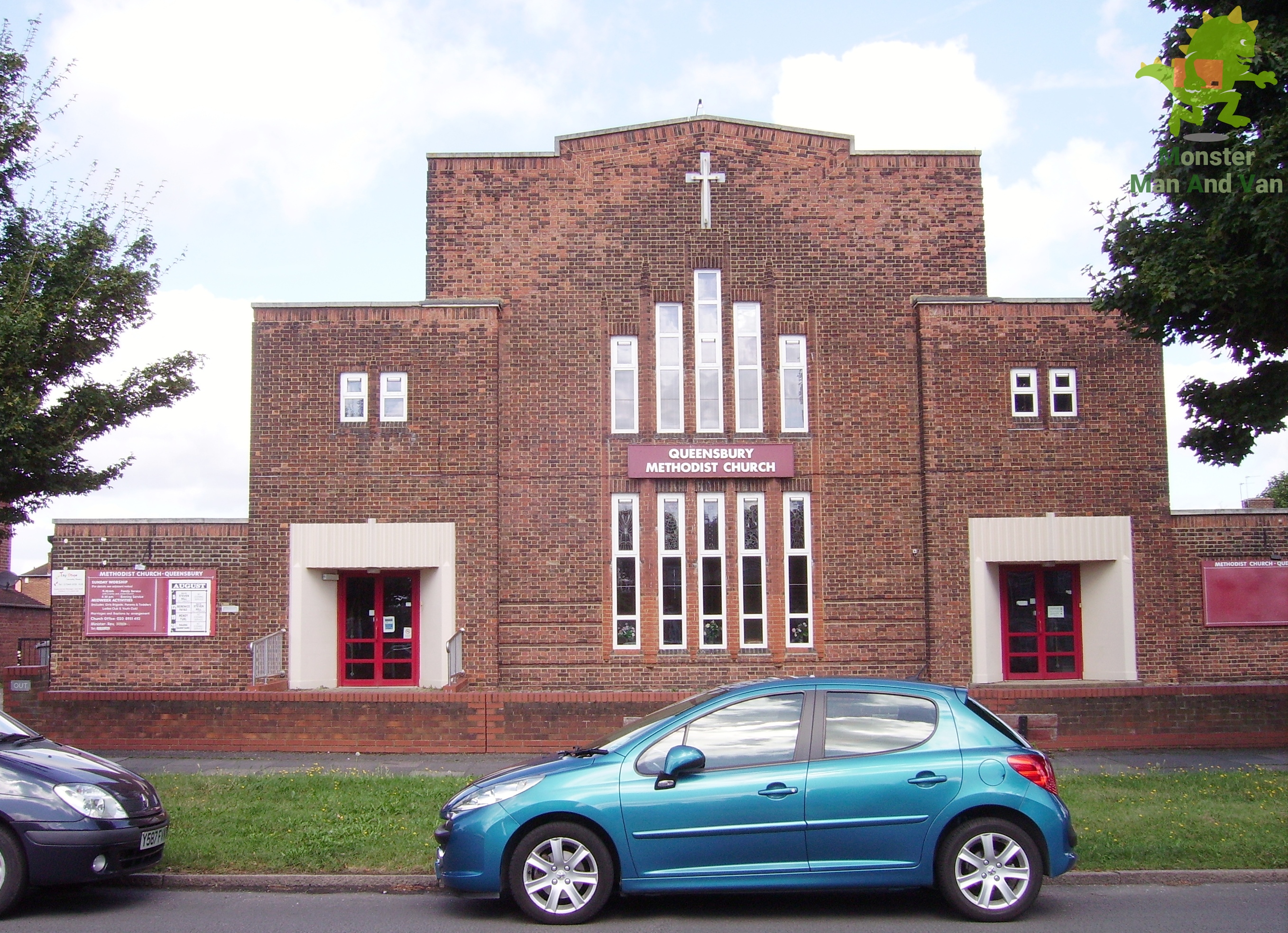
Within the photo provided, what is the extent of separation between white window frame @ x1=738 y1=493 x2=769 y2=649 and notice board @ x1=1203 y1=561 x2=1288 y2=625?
724cm

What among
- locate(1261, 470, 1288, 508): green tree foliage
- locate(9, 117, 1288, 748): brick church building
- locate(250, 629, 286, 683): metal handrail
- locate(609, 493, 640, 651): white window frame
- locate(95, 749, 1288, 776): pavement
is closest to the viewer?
locate(95, 749, 1288, 776): pavement

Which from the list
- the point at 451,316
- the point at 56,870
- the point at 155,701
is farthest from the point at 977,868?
the point at 451,316

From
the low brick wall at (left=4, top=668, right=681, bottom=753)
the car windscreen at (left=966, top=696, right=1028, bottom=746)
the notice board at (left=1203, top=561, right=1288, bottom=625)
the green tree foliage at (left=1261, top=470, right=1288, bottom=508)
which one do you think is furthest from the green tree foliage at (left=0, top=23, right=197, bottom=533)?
the green tree foliage at (left=1261, top=470, right=1288, bottom=508)

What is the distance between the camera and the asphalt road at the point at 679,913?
23.8 ft

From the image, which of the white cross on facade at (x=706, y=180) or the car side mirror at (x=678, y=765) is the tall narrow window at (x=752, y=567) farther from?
the car side mirror at (x=678, y=765)

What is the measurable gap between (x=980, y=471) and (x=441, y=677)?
9.50 m

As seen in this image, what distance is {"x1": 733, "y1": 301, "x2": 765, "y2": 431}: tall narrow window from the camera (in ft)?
62.9

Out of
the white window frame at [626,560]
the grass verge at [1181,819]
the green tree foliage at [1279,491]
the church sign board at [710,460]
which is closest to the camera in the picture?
the grass verge at [1181,819]

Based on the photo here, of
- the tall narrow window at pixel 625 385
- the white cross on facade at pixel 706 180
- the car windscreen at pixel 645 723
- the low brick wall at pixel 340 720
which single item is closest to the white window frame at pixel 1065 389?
the white cross on facade at pixel 706 180

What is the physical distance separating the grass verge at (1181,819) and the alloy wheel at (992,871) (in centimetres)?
148

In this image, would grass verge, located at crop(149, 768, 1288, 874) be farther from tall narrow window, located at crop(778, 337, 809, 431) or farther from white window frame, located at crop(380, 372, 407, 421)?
tall narrow window, located at crop(778, 337, 809, 431)

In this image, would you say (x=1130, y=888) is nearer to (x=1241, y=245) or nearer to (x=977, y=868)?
(x=977, y=868)

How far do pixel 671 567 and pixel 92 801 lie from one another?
11.9 m

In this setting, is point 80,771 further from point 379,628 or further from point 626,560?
point 626,560
